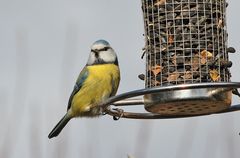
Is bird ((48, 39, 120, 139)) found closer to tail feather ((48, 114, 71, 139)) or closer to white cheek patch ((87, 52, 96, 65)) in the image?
white cheek patch ((87, 52, 96, 65))

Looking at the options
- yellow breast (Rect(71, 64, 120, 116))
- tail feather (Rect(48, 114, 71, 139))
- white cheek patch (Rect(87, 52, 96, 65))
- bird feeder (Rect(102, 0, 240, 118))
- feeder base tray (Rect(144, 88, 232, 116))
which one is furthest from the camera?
tail feather (Rect(48, 114, 71, 139))

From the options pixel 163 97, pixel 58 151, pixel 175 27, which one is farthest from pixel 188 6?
pixel 58 151

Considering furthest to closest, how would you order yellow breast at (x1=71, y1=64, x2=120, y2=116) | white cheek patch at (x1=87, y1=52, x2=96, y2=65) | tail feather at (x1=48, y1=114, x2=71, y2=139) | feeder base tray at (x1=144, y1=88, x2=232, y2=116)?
tail feather at (x1=48, y1=114, x2=71, y2=139) → white cheek patch at (x1=87, y1=52, x2=96, y2=65) → yellow breast at (x1=71, y1=64, x2=120, y2=116) → feeder base tray at (x1=144, y1=88, x2=232, y2=116)

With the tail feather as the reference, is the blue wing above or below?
above

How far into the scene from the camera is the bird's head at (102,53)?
714 cm

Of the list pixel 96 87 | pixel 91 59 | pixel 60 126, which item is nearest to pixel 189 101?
pixel 96 87

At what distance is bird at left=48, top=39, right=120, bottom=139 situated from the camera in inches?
280

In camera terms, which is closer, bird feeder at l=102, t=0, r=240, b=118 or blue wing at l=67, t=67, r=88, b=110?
bird feeder at l=102, t=0, r=240, b=118

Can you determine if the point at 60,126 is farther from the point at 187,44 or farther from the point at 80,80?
the point at 187,44

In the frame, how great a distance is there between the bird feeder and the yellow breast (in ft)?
4.06

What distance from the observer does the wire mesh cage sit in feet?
18.4

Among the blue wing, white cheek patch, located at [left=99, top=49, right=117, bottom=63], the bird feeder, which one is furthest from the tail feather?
the bird feeder

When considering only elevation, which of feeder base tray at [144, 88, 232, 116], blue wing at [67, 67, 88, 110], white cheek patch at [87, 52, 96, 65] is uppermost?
white cheek patch at [87, 52, 96, 65]

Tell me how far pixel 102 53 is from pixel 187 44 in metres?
1.66
